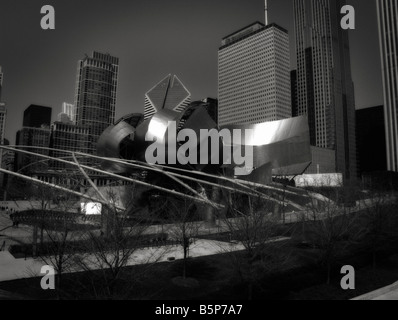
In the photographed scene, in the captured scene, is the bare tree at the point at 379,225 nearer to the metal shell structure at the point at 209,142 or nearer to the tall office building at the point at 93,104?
the metal shell structure at the point at 209,142

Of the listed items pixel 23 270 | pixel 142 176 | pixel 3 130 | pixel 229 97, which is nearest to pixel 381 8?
pixel 229 97

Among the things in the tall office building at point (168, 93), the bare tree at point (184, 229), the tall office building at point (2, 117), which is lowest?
the bare tree at point (184, 229)

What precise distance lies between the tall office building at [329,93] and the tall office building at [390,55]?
4580 centimetres

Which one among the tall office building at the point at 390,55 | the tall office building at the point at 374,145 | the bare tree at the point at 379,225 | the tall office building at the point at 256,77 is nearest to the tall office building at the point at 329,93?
the tall office building at the point at 374,145

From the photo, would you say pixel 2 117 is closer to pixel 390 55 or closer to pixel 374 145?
pixel 390 55

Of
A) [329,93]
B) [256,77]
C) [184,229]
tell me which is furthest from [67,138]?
[184,229]

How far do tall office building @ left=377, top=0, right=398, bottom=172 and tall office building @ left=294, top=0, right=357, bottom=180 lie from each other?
45.8 metres

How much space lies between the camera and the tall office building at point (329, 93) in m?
177

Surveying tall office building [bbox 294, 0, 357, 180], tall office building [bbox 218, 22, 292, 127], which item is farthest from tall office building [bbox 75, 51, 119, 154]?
tall office building [bbox 294, 0, 357, 180]

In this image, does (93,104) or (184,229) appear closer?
(184,229)

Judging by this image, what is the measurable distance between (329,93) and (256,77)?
42574 millimetres

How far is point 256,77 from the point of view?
566 ft

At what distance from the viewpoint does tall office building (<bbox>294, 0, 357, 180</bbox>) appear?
17688 cm

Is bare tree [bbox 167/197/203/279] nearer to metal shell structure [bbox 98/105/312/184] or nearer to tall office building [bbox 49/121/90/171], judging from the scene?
metal shell structure [bbox 98/105/312/184]
